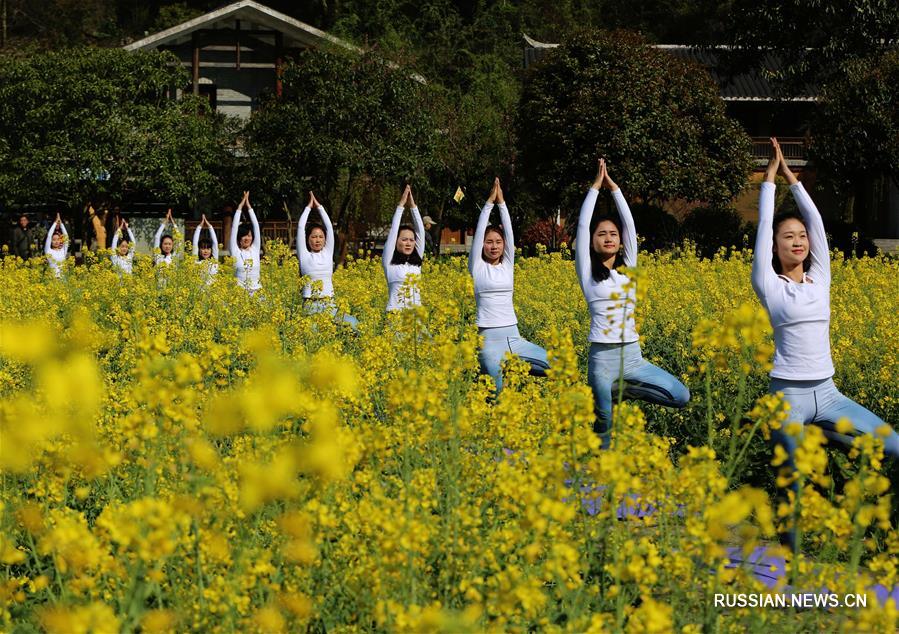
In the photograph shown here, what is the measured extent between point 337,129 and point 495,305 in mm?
16701

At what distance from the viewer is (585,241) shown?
21.6ft

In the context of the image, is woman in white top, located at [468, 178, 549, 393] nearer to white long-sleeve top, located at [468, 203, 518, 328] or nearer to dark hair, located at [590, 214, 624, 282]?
white long-sleeve top, located at [468, 203, 518, 328]

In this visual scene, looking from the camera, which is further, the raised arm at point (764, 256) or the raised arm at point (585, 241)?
the raised arm at point (585, 241)

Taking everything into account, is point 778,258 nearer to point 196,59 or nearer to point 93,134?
point 93,134

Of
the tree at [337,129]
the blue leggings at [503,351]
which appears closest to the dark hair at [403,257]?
the blue leggings at [503,351]

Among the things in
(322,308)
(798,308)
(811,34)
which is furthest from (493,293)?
(811,34)

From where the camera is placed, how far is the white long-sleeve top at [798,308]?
5.04 m

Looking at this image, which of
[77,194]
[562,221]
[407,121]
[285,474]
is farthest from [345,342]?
[562,221]

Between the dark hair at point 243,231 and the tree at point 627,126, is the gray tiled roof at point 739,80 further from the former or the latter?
the dark hair at point 243,231

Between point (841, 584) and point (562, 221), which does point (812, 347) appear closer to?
point (841, 584)

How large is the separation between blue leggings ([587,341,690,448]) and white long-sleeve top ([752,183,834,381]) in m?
1.09

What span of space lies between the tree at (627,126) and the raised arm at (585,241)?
1879cm

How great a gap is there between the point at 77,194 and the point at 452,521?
2305 cm

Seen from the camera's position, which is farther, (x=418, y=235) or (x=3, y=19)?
(x=3, y=19)
